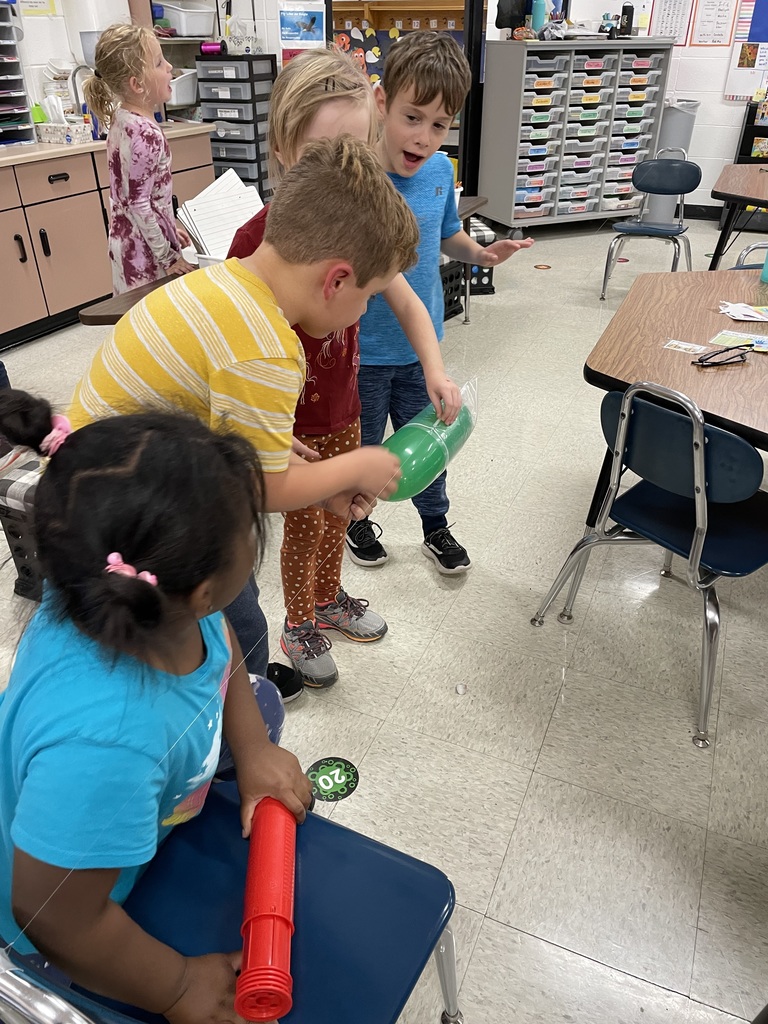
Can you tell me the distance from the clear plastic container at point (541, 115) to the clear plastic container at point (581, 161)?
0.96ft

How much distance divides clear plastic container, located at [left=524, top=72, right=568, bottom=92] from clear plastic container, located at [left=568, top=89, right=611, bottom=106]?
0.12m

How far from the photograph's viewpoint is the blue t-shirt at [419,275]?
1631 mm

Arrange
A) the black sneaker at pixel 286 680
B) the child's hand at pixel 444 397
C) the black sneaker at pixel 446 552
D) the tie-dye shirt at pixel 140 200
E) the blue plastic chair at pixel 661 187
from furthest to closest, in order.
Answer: the blue plastic chair at pixel 661 187
the tie-dye shirt at pixel 140 200
the black sneaker at pixel 446 552
the black sneaker at pixel 286 680
the child's hand at pixel 444 397

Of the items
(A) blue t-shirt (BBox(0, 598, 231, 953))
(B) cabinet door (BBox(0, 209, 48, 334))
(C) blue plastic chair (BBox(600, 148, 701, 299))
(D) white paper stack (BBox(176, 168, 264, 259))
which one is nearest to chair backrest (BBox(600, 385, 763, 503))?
(A) blue t-shirt (BBox(0, 598, 231, 953))

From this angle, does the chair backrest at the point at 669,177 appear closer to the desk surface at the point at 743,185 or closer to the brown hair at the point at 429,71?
the desk surface at the point at 743,185

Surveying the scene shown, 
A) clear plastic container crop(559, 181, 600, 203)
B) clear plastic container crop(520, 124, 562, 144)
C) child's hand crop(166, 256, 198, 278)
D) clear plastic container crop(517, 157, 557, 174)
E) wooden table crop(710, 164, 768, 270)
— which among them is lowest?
clear plastic container crop(559, 181, 600, 203)

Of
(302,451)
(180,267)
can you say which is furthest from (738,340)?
(180,267)

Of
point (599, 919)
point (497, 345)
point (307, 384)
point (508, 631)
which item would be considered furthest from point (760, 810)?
point (497, 345)

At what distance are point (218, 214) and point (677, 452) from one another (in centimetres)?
171

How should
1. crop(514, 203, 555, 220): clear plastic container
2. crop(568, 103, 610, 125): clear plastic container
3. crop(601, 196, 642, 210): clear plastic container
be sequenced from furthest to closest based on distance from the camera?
crop(601, 196, 642, 210): clear plastic container → crop(514, 203, 555, 220): clear plastic container → crop(568, 103, 610, 125): clear plastic container

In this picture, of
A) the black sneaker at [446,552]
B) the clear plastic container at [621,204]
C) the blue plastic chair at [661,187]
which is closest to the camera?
the black sneaker at [446,552]

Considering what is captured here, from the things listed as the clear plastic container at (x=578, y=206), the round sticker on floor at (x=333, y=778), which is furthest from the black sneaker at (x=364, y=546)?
the clear plastic container at (x=578, y=206)

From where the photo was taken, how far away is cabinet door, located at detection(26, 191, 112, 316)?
3438mm

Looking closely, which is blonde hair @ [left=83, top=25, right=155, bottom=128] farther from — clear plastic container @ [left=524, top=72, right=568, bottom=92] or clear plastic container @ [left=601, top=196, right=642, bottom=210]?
clear plastic container @ [left=601, top=196, right=642, bottom=210]
